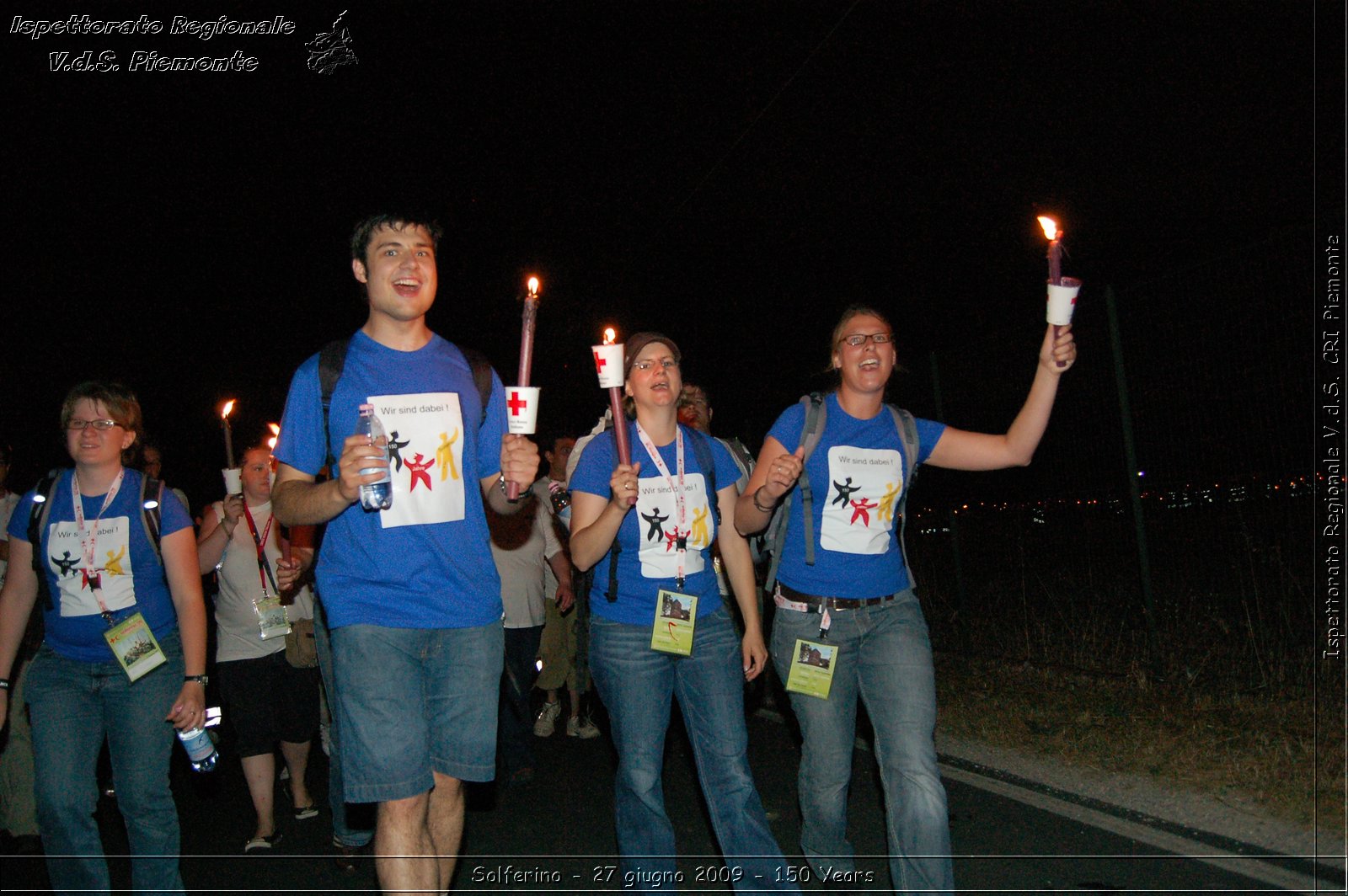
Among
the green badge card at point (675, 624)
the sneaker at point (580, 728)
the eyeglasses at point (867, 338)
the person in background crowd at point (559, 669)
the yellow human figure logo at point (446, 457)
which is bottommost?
the sneaker at point (580, 728)

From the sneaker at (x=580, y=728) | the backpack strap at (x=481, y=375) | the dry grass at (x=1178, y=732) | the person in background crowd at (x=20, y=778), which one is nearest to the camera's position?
the backpack strap at (x=481, y=375)

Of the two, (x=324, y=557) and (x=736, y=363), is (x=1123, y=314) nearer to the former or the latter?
(x=324, y=557)

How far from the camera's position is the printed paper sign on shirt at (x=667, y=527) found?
4.41m

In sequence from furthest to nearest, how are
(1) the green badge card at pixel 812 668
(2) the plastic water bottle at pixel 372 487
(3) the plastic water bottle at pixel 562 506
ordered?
(3) the plastic water bottle at pixel 562 506 → (1) the green badge card at pixel 812 668 → (2) the plastic water bottle at pixel 372 487

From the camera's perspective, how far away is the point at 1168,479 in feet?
27.5

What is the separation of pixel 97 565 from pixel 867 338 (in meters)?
3.38

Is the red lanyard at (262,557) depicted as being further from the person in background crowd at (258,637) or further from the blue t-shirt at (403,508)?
the blue t-shirt at (403,508)

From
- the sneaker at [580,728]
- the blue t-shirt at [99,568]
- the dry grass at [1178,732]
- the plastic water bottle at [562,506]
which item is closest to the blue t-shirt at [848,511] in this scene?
the plastic water bottle at [562,506]

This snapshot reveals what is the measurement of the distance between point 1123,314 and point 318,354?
680 cm

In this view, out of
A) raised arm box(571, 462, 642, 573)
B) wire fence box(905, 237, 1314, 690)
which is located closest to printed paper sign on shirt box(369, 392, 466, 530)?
raised arm box(571, 462, 642, 573)

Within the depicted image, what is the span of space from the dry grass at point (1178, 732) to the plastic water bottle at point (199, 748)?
4.76 metres

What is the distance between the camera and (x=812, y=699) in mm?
4258

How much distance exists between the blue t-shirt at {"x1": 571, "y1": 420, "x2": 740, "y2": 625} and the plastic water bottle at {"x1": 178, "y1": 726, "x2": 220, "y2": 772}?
1732 mm

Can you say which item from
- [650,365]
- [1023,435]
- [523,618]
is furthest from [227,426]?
[1023,435]
